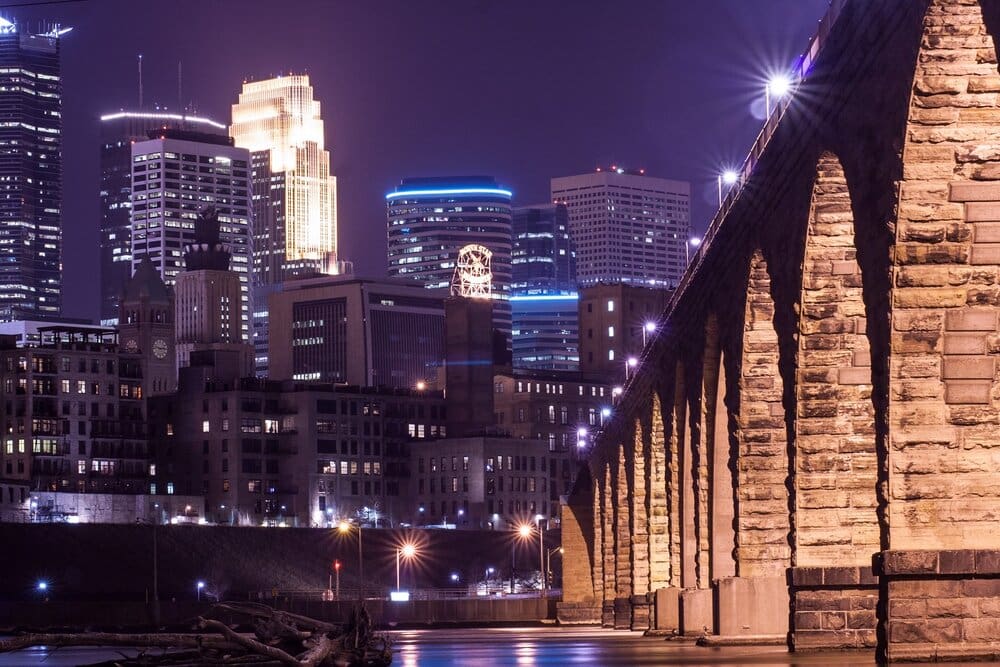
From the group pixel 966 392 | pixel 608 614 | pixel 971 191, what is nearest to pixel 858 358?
pixel 966 392

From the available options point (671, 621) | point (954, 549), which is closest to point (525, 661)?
point (954, 549)

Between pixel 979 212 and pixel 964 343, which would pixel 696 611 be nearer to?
pixel 964 343

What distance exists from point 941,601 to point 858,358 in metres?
11.3

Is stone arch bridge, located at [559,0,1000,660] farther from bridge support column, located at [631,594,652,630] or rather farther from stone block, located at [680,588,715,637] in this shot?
bridge support column, located at [631,594,652,630]

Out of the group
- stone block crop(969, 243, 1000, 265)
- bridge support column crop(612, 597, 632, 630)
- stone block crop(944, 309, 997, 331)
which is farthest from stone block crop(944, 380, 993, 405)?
bridge support column crop(612, 597, 632, 630)

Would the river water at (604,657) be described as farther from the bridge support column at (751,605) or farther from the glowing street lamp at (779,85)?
the glowing street lamp at (779,85)

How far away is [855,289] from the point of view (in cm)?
4384

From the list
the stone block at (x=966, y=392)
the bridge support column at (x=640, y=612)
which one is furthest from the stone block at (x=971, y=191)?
the bridge support column at (x=640, y=612)

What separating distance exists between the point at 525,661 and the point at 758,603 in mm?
8698

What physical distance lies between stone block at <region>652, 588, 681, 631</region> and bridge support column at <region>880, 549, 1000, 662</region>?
3941 centimetres

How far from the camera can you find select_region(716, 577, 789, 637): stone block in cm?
5550

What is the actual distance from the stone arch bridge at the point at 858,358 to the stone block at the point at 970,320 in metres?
0.04

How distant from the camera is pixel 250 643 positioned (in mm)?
35656

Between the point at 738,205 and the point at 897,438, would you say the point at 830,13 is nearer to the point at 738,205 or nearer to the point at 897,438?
the point at 897,438
